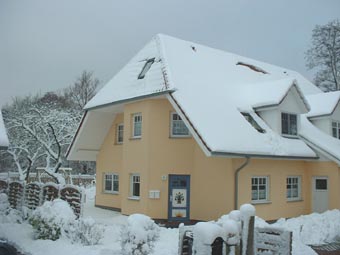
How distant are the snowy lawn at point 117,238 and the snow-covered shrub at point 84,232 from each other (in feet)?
0.62

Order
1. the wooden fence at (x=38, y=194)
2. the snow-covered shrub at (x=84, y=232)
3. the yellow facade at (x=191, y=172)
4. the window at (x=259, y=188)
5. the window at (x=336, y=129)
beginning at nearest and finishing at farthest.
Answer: the snow-covered shrub at (x=84, y=232) → the wooden fence at (x=38, y=194) → the yellow facade at (x=191, y=172) → the window at (x=259, y=188) → the window at (x=336, y=129)

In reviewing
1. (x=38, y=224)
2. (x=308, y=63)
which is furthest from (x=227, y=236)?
(x=308, y=63)

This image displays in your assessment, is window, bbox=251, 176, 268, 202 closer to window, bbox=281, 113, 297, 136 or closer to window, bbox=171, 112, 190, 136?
window, bbox=281, 113, 297, 136

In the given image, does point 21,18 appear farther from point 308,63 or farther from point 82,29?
point 308,63

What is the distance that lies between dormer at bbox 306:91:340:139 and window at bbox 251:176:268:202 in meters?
6.18

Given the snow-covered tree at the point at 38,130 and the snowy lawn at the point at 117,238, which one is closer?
the snowy lawn at the point at 117,238

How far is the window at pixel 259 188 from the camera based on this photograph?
17047 millimetres

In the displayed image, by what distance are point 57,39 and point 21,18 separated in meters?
1.83

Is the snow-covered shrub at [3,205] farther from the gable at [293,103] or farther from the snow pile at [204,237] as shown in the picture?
the gable at [293,103]

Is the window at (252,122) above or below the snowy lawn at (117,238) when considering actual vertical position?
above

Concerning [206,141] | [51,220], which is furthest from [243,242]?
[206,141]

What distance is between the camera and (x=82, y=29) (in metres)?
18.5

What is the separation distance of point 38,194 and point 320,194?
1275 centimetres

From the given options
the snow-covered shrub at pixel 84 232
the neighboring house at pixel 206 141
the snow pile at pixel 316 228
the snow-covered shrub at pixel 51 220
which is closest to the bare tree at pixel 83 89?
the neighboring house at pixel 206 141
